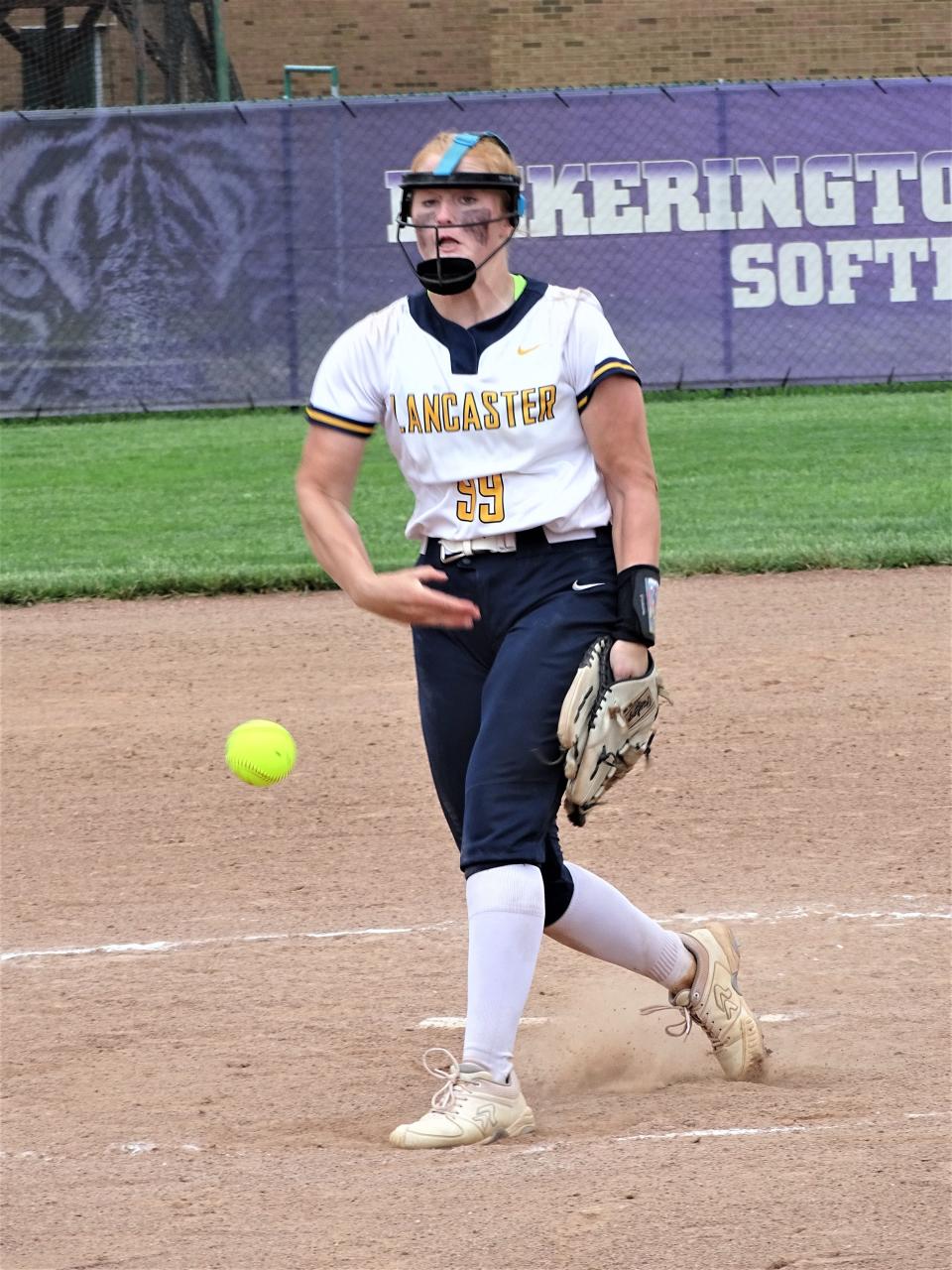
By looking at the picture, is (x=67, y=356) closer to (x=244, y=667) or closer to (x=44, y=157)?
(x=44, y=157)

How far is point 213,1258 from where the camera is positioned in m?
2.88

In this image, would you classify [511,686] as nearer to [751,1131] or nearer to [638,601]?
[638,601]

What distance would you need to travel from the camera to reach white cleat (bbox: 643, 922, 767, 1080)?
3867 millimetres

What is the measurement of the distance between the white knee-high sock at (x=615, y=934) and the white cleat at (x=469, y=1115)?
38 centimetres

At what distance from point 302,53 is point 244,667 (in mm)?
15914

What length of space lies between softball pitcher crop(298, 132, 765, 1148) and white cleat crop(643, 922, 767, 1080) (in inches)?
19.0

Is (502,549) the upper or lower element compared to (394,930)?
upper

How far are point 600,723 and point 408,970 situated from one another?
144 cm

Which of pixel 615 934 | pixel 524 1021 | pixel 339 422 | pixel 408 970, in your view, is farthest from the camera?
pixel 408 970

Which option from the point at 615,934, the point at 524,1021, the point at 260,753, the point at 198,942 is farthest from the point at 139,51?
the point at 615,934

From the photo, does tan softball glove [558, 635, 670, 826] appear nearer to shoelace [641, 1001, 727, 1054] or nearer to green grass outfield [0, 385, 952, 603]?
shoelace [641, 1001, 727, 1054]

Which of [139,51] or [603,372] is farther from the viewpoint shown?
[139,51]

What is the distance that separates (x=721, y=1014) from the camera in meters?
3.87

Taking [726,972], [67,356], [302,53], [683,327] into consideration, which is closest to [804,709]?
[726,972]
